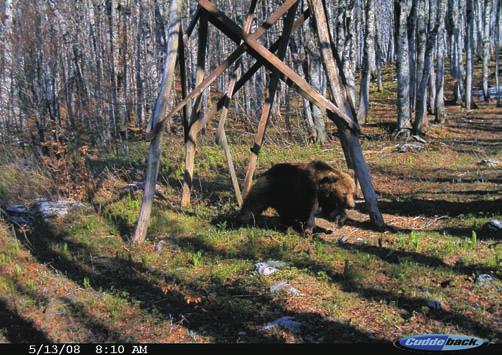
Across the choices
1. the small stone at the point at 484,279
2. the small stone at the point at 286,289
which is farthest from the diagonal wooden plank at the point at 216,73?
the small stone at the point at 484,279

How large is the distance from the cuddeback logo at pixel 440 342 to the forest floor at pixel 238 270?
0.59 ft

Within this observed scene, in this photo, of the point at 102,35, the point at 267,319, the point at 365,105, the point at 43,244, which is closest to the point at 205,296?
the point at 267,319

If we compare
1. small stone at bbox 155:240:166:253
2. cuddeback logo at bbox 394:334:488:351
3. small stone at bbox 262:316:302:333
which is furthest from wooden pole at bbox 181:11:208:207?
cuddeback logo at bbox 394:334:488:351

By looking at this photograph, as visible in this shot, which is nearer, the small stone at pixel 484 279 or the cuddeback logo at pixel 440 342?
the cuddeback logo at pixel 440 342

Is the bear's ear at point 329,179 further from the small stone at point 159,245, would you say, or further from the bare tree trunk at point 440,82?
the bare tree trunk at point 440,82

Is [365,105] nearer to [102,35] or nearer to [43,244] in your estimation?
[102,35]

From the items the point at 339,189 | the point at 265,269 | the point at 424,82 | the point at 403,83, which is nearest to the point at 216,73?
the point at 339,189

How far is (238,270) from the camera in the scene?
261 inches

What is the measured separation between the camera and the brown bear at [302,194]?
26.6 feet

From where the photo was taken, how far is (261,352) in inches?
174

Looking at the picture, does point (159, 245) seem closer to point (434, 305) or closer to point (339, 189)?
point (339, 189)

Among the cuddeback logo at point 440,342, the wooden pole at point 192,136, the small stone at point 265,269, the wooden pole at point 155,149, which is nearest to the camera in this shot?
the cuddeback logo at point 440,342

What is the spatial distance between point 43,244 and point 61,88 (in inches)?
351

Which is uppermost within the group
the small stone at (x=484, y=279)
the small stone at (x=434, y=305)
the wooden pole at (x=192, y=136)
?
the wooden pole at (x=192, y=136)
